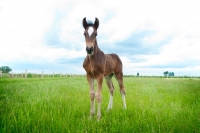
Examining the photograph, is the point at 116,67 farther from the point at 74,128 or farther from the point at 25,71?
the point at 25,71

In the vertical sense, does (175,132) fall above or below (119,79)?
below

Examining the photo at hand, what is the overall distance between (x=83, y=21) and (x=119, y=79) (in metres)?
3.37

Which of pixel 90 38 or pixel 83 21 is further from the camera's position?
pixel 83 21

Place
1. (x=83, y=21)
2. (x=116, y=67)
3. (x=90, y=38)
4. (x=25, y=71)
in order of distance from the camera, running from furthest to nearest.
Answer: (x=25, y=71), (x=116, y=67), (x=83, y=21), (x=90, y=38)

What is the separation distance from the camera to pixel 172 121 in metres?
5.24

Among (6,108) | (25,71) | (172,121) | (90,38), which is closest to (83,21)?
(90,38)

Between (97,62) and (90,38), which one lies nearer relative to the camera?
(90,38)

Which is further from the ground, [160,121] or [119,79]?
[119,79]

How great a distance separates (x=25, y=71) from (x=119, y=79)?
48688mm

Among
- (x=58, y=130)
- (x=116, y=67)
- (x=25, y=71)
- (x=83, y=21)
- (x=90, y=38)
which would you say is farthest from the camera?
(x=25, y=71)

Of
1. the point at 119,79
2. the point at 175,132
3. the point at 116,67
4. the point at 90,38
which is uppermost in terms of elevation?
the point at 90,38

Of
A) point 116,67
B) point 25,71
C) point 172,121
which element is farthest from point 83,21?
point 25,71

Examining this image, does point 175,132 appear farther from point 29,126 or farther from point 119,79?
point 29,126

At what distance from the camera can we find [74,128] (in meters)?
4.50
